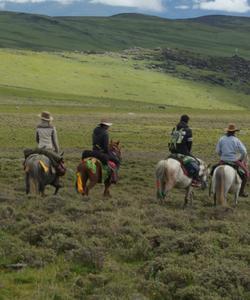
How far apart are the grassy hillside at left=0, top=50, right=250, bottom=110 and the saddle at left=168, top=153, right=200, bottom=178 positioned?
7767cm

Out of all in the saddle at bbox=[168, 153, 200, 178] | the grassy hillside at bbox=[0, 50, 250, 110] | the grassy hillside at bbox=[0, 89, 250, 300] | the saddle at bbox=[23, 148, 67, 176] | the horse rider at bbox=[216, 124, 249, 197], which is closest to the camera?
the grassy hillside at bbox=[0, 89, 250, 300]

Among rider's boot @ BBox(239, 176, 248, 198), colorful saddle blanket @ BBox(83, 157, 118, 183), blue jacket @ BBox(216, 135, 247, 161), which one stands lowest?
Result: rider's boot @ BBox(239, 176, 248, 198)

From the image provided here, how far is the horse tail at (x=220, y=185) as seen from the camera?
16.0 meters

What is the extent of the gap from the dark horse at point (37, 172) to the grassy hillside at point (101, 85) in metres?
78.1

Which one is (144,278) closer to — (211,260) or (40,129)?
(211,260)

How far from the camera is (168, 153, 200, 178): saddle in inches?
663

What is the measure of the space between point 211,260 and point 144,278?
4.12 feet

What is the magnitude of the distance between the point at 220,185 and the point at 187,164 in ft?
4.57

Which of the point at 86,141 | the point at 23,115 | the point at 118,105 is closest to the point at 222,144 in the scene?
the point at 86,141

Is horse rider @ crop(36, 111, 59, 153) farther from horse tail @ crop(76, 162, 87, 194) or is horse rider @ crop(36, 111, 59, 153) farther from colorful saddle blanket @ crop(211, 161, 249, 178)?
colorful saddle blanket @ crop(211, 161, 249, 178)

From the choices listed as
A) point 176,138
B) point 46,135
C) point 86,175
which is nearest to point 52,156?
point 46,135

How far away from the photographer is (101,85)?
119m

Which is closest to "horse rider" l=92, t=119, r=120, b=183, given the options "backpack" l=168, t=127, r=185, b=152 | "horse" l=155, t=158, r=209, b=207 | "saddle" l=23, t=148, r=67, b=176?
"saddle" l=23, t=148, r=67, b=176

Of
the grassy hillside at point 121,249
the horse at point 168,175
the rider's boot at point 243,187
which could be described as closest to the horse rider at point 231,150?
the rider's boot at point 243,187
